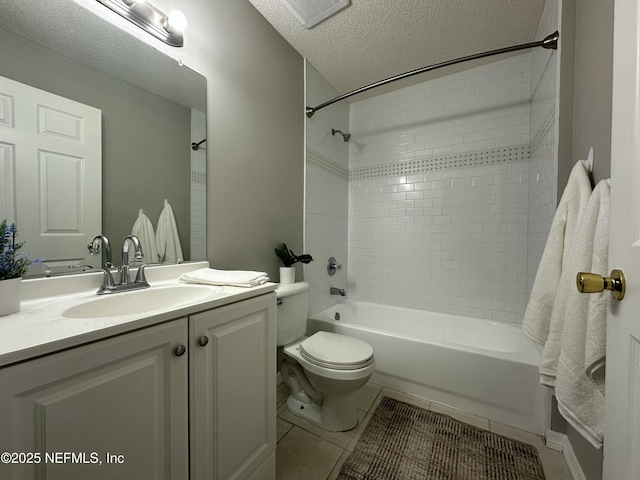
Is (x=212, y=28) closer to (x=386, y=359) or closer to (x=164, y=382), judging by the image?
(x=164, y=382)

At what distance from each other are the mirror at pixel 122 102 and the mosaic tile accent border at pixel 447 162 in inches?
67.4

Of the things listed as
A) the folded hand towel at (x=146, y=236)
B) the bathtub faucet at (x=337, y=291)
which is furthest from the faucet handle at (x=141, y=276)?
the bathtub faucet at (x=337, y=291)

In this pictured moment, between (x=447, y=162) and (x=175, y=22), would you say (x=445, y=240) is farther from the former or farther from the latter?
(x=175, y=22)

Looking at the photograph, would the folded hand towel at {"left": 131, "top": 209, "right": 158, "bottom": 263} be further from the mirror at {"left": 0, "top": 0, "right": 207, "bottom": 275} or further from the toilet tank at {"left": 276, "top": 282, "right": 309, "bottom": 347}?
the toilet tank at {"left": 276, "top": 282, "right": 309, "bottom": 347}

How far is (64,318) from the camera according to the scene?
0.67m

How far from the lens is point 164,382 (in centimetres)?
72

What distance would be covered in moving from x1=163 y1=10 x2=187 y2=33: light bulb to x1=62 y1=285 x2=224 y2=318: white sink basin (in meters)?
1.17

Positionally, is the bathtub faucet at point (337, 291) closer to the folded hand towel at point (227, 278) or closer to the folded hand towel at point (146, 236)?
the folded hand towel at point (227, 278)

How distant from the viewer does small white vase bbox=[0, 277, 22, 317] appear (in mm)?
678

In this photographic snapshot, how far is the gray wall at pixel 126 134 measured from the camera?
87 cm

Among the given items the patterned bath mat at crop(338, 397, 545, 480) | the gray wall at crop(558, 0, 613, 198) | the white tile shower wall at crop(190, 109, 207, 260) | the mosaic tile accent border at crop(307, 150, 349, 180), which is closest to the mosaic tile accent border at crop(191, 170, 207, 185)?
the white tile shower wall at crop(190, 109, 207, 260)

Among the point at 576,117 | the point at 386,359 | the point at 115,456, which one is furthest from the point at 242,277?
the point at 576,117

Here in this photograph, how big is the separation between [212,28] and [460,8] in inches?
59.1

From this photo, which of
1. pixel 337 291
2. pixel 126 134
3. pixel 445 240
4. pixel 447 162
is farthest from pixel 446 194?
pixel 126 134
